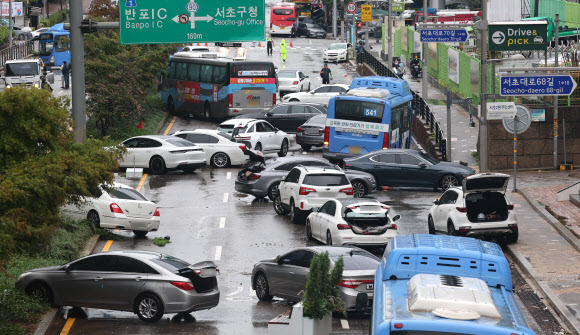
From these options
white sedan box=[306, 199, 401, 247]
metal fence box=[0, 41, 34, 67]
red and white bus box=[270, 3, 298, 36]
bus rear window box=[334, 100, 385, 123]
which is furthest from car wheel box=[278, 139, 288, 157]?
red and white bus box=[270, 3, 298, 36]

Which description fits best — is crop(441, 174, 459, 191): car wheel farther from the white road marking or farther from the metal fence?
the metal fence

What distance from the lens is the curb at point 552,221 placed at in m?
25.3

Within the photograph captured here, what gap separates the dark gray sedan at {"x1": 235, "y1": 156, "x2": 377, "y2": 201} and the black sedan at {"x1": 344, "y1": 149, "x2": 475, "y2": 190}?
69.0 inches

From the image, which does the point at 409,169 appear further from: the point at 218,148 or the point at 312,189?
the point at 218,148

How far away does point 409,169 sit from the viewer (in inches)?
1374

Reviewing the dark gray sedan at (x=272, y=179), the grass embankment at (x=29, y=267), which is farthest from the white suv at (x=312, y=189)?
the grass embankment at (x=29, y=267)

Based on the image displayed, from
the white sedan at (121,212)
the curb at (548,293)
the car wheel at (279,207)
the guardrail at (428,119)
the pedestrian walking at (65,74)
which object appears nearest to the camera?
the curb at (548,293)

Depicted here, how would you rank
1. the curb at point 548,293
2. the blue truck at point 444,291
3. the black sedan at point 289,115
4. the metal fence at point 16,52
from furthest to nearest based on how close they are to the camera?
the metal fence at point 16,52
the black sedan at point 289,115
the curb at point 548,293
the blue truck at point 444,291

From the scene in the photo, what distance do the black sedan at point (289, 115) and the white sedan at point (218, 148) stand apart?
695 centimetres

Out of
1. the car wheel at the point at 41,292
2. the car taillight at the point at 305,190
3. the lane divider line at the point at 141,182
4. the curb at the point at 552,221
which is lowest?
the curb at the point at 552,221

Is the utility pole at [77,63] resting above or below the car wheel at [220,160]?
above

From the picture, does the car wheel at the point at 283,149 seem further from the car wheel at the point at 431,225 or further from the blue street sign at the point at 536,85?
the car wheel at the point at 431,225

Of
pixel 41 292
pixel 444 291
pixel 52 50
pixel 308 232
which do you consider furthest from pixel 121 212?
pixel 52 50

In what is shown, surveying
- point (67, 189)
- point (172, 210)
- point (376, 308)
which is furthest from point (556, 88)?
point (376, 308)
